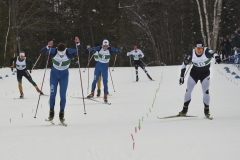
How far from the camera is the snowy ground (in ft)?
19.0

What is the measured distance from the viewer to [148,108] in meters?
11.4

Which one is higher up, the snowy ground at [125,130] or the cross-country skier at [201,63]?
the cross-country skier at [201,63]

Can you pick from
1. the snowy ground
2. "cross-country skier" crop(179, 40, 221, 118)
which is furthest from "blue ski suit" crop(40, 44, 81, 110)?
"cross-country skier" crop(179, 40, 221, 118)

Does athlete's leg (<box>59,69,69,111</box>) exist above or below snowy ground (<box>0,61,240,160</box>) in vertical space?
above

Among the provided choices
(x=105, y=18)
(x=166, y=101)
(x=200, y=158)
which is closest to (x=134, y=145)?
(x=200, y=158)

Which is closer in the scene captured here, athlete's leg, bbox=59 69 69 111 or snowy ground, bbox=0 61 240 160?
snowy ground, bbox=0 61 240 160

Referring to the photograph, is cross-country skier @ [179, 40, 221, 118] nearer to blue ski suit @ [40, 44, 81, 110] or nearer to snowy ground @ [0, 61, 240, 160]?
snowy ground @ [0, 61, 240, 160]

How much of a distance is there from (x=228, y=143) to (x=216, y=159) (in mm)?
941

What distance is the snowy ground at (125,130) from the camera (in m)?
5.80

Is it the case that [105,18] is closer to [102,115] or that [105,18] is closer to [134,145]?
[102,115]

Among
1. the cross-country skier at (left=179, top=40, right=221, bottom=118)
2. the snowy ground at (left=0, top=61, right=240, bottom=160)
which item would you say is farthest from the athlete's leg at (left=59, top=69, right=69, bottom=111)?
the cross-country skier at (left=179, top=40, right=221, bottom=118)

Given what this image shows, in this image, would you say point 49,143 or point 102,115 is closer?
point 49,143

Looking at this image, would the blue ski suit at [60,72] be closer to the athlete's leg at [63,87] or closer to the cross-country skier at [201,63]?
the athlete's leg at [63,87]

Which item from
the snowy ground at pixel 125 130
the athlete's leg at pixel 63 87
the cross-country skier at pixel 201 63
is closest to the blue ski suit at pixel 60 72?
the athlete's leg at pixel 63 87
